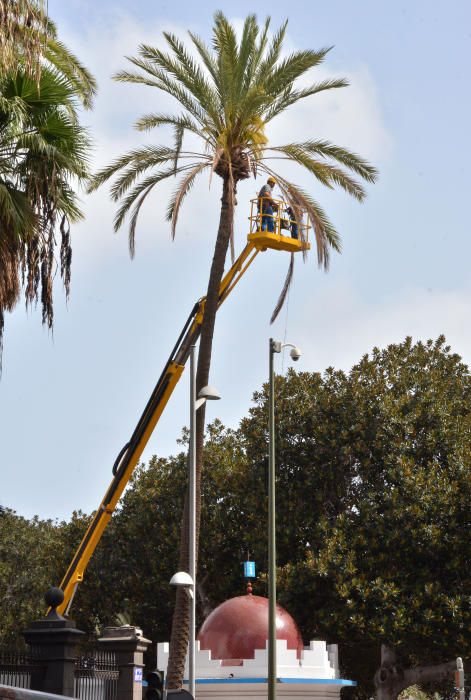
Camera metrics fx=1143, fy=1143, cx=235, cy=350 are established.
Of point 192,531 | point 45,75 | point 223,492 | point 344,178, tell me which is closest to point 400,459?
point 223,492

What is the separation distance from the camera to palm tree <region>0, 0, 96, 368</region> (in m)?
18.8

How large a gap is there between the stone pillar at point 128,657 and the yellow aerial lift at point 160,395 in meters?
4.69

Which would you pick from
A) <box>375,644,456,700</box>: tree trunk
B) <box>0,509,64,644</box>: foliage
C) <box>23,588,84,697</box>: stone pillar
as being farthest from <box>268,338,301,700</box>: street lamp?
<box>0,509,64,644</box>: foliage

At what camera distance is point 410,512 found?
36500 mm

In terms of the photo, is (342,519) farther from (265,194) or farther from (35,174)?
(35,174)

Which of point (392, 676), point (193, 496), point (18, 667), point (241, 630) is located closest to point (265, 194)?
point (193, 496)

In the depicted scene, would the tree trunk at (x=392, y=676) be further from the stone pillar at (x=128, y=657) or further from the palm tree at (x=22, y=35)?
the palm tree at (x=22, y=35)

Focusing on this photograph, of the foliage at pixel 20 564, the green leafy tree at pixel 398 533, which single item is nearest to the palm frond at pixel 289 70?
the green leafy tree at pixel 398 533

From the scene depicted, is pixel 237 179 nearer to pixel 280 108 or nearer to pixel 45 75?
pixel 280 108

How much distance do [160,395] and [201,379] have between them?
2180 millimetres

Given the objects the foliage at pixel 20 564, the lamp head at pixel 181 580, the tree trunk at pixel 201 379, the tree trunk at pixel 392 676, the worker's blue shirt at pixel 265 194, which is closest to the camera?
the lamp head at pixel 181 580

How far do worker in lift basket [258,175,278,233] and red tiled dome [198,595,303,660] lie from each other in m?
10.1

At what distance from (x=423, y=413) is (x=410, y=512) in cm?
411

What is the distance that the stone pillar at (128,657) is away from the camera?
22141mm
